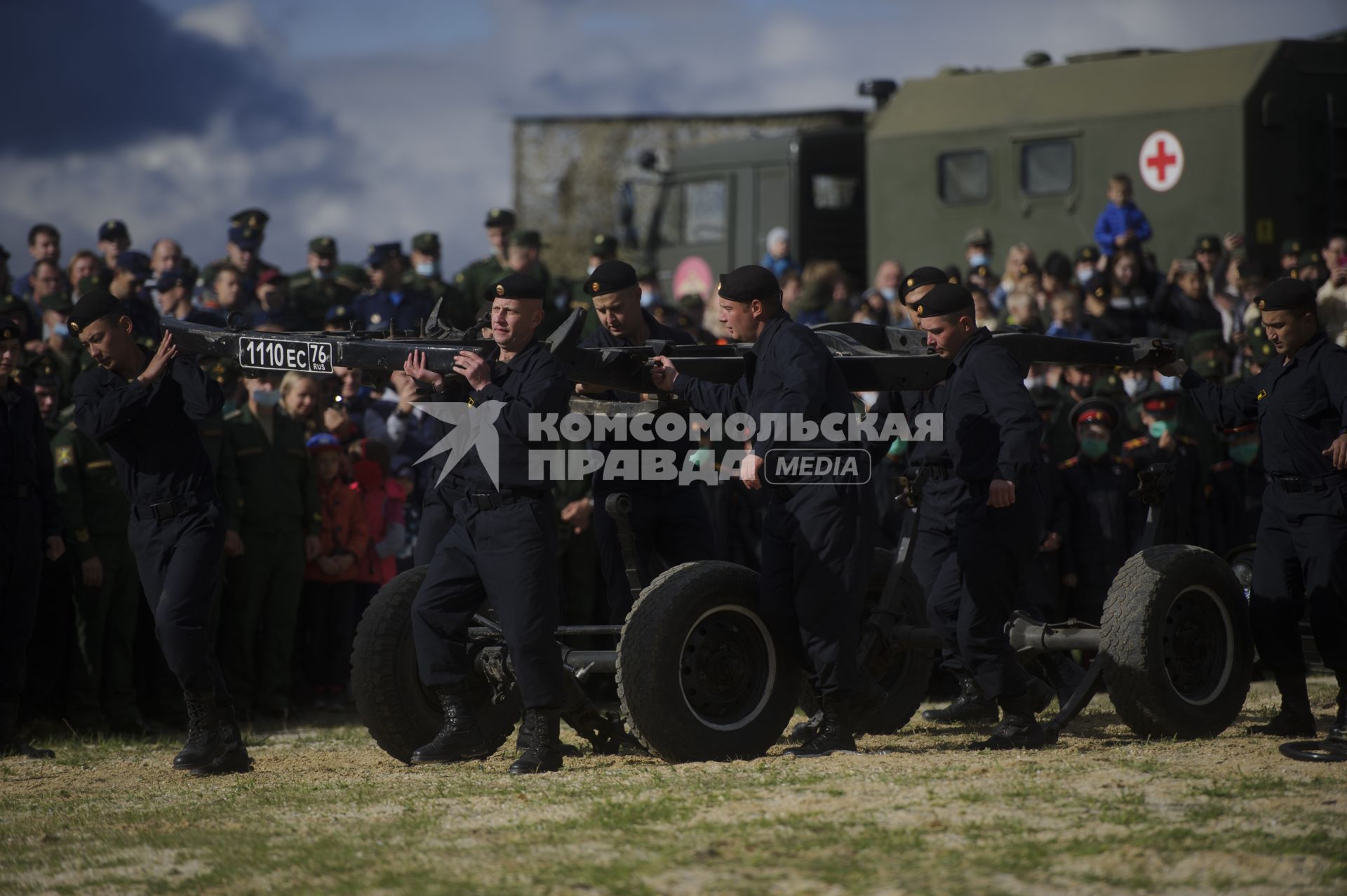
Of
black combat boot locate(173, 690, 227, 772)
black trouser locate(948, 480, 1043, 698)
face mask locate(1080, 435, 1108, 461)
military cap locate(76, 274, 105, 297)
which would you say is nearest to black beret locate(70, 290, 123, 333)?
black combat boot locate(173, 690, 227, 772)

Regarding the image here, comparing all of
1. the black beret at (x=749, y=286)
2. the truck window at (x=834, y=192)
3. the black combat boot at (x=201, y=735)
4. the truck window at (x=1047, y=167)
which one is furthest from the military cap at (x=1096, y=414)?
the truck window at (x=834, y=192)

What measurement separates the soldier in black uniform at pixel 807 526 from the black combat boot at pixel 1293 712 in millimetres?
2111

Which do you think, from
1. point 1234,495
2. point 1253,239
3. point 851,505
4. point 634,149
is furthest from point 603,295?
point 634,149

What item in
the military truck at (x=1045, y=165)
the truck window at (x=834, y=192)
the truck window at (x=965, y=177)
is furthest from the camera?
the truck window at (x=834, y=192)

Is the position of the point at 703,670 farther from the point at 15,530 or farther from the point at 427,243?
the point at 427,243

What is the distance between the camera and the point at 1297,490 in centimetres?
762

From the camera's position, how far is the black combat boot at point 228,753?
768 cm

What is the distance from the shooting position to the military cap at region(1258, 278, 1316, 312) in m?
7.64

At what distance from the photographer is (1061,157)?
1602 centimetres

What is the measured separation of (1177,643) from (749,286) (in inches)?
104

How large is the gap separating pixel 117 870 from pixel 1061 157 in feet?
41.3

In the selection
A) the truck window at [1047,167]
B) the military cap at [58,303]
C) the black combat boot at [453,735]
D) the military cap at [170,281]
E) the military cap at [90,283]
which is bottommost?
the black combat boot at [453,735]

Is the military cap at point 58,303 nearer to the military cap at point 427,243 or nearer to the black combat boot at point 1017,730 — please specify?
the military cap at point 427,243

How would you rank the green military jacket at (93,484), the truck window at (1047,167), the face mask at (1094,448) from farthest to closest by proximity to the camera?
the truck window at (1047,167) < the face mask at (1094,448) < the green military jacket at (93,484)
